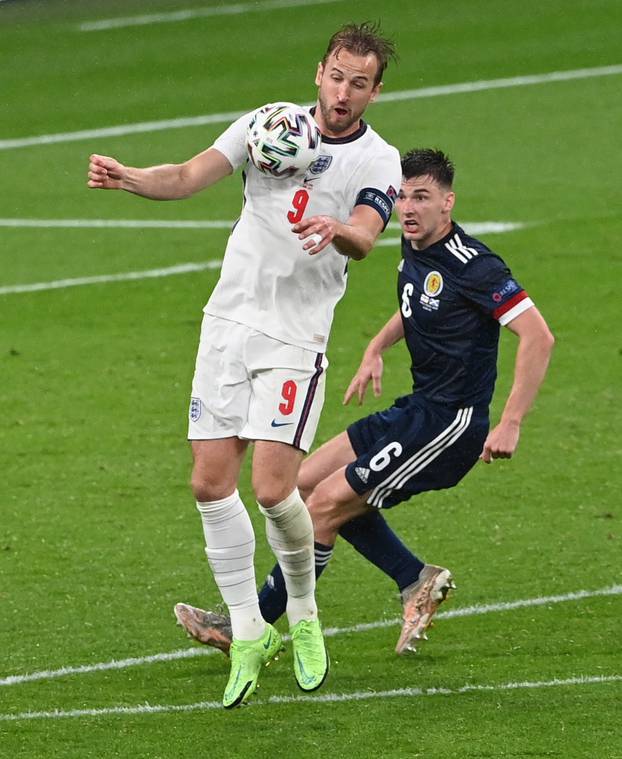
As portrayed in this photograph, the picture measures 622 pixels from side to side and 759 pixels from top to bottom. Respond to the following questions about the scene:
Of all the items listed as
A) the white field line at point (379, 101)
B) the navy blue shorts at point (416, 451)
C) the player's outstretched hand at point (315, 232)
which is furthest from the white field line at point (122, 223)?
the player's outstretched hand at point (315, 232)

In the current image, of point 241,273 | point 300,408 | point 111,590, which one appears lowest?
point 111,590

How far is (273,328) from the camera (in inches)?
271

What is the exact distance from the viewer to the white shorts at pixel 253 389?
687 centimetres

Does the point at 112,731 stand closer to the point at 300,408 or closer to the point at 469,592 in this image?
the point at 300,408

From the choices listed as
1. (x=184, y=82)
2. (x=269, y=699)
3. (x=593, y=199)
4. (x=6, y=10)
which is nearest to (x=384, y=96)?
(x=184, y=82)

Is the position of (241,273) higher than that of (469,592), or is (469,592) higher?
(241,273)

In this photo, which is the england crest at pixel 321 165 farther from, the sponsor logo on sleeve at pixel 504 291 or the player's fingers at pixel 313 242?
the sponsor logo on sleeve at pixel 504 291

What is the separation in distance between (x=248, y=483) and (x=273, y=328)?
11.6 feet

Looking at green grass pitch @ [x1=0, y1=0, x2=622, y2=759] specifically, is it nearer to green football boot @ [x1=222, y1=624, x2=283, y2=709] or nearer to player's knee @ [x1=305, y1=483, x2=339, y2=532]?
green football boot @ [x1=222, y1=624, x2=283, y2=709]

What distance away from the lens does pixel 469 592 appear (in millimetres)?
8469

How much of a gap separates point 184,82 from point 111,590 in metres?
17.1

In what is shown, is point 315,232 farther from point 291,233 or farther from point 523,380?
point 523,380

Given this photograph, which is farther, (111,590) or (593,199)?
(593,199)

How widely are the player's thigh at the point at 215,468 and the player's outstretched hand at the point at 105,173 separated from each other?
43.0 inches
